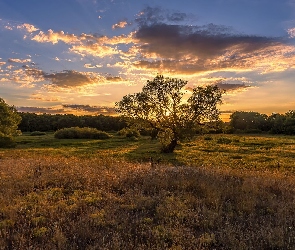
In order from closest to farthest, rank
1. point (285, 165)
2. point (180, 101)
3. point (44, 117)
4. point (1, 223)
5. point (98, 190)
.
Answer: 1. point (1, 223)
2. point (98, 190)
3. point (285, 165)
4. point (180, 101)
5. point (44, 117)

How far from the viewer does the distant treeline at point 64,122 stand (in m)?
114

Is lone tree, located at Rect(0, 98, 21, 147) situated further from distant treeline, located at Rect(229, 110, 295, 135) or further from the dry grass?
distant treeline, located at Rect(229, 110, 295, 135)

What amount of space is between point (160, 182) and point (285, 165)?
53.3 ft

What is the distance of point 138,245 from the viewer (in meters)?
7.41

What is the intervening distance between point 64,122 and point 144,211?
115275 millimetres

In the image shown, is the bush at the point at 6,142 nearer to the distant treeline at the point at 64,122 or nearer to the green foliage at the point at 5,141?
the green foliage at the point at 5,141

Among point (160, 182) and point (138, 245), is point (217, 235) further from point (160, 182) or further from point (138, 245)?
point (160, 182)

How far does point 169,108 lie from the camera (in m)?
37.4

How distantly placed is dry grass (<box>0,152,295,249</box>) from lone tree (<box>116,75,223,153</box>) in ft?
71.6

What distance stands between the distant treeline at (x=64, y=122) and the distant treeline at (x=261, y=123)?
1757 inches

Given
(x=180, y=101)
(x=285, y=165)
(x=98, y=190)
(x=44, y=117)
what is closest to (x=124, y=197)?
(x=98, y=190)

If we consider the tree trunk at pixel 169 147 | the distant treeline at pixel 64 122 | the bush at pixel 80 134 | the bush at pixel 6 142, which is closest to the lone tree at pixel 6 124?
the bush at pixel 6 142

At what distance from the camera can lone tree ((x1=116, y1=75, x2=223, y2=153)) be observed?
36625 millimetres

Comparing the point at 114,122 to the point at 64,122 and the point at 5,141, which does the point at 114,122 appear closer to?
the point at 64,122
